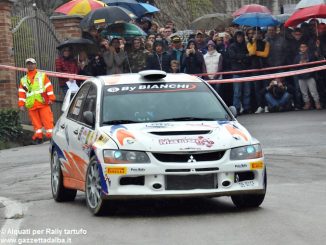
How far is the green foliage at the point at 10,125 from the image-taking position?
22.8 meters

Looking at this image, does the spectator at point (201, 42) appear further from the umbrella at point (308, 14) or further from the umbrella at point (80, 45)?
the umbrella at point (80, 45)

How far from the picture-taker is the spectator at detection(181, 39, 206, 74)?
25109 mm

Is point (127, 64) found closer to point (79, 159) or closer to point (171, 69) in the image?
point (171, 69)

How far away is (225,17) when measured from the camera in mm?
36812

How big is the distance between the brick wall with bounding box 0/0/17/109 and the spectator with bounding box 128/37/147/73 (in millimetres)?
2988

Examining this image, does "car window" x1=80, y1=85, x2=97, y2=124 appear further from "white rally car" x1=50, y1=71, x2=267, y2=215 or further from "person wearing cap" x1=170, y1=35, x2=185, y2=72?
"person wearing cap" x1=170, y1=35, x2=185, y2=72

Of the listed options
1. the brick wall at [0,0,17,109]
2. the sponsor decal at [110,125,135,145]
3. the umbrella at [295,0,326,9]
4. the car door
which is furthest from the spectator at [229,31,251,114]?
the sponsor decal at [110,125,135,145]

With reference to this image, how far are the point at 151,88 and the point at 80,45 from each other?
45.8 ft

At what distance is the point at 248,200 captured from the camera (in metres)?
10.9

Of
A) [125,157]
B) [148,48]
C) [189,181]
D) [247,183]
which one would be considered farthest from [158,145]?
[148,48]

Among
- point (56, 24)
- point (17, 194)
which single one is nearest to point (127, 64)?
point (56, 24)

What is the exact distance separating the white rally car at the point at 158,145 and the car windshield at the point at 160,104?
1 centimetres

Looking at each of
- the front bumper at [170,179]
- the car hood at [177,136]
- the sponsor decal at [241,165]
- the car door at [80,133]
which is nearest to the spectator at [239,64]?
the car door at [80,133]

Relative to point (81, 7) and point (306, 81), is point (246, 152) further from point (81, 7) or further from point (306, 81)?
point (81, 7)
